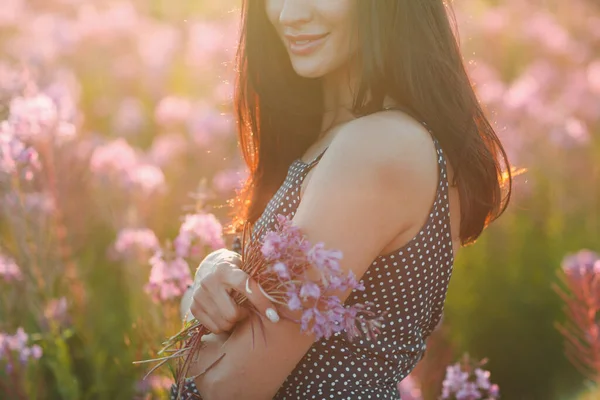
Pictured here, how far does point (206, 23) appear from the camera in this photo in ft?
21.9

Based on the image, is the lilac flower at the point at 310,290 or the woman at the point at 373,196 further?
the woman at the point at 373,196

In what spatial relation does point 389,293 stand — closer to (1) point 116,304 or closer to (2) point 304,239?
(2) point 304,239

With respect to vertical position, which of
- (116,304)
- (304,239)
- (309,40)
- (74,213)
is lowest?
(116,304)

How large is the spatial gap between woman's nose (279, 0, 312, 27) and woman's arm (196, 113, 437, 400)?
35 centimetres

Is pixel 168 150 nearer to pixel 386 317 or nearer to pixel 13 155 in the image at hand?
pixel 13 155

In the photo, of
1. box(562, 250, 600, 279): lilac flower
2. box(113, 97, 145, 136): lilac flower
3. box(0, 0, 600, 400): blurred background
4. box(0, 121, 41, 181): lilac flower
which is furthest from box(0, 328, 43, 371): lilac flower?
box(113, 97, 145, 136): lilac flower

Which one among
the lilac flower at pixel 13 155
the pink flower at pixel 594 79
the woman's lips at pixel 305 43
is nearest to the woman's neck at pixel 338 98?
the woman's lips at pixel 305 43

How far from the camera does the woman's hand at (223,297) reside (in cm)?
165

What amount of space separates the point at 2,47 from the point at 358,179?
16.3ft

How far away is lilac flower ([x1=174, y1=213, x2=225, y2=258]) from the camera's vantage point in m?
2.49

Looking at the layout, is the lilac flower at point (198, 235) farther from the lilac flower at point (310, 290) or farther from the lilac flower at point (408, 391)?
the lilac flower at point (310, 290)

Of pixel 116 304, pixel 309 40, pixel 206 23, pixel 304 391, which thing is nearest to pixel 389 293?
pixel 304 391

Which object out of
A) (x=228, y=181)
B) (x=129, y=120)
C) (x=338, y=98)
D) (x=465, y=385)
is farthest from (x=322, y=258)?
(x=129, y=120)

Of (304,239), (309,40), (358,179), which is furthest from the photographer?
(309,40)
